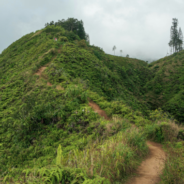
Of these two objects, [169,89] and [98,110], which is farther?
[169,89]

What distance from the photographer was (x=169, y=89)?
35.3 meters

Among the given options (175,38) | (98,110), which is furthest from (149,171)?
(175,38)

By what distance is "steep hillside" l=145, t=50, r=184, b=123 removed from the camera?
28.7 m

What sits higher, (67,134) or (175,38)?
(175,38)

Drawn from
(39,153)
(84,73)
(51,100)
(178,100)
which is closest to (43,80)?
(51,100)

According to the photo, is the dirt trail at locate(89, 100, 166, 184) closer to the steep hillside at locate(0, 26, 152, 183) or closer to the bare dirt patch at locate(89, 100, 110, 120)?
the steep hillside at locate(0, 26, 152, 183)

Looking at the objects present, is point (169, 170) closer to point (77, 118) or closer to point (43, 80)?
point (77, 118)

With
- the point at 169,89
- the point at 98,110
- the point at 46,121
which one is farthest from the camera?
the point at 169,89

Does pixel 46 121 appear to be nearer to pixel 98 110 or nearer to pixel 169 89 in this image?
pixel 98 110

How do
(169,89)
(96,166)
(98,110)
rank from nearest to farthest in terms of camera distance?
(96,166) → (98,110) → (169,89)

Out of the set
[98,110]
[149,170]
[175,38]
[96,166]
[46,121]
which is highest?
[175,38]

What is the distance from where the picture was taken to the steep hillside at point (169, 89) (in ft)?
94.2

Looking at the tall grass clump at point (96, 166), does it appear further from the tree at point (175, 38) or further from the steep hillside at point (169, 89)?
the tree at point (175, 38)

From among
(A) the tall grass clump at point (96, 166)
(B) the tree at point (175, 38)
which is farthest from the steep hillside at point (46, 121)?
(B) the tree at point (175, 38)
